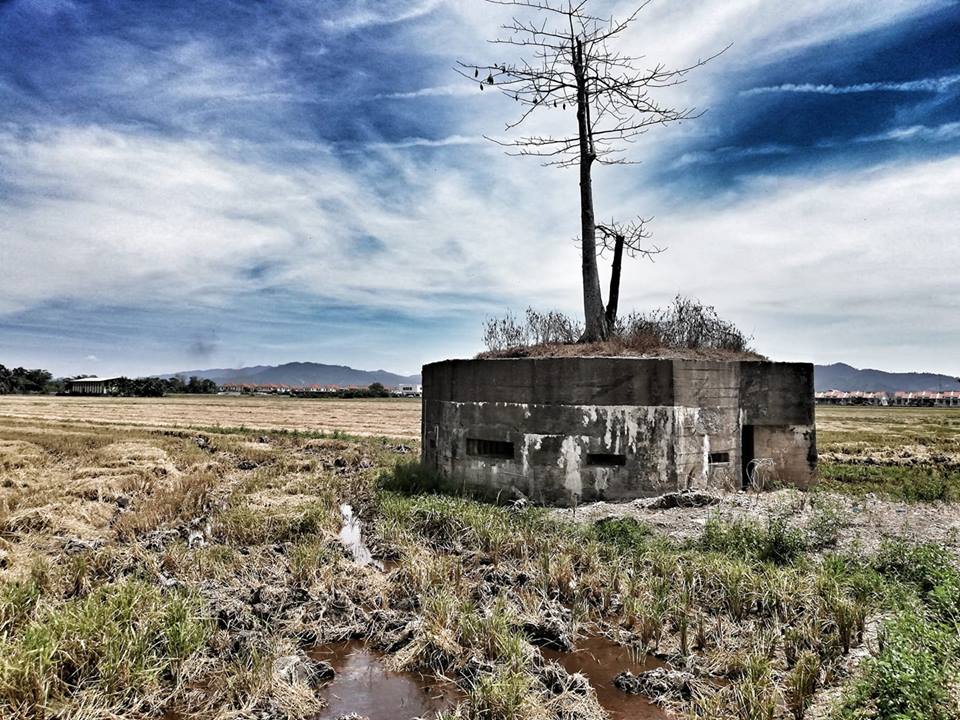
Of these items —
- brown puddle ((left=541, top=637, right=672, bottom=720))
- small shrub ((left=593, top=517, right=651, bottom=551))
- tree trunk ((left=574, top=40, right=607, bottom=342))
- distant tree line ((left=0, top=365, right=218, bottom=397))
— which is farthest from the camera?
distant tree line ((left=0, top=365, right=218, bottom=397))

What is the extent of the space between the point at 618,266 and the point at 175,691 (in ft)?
37.0

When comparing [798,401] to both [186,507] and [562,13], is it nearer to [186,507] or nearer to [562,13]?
[562,13]

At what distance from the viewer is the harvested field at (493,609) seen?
4844mm

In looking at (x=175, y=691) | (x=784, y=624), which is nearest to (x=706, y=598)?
(x=784, y=624)

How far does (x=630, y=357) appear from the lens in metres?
10.2

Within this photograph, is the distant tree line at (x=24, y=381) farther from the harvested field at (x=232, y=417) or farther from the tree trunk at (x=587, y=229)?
the tree trunk at (x=587, y=229)

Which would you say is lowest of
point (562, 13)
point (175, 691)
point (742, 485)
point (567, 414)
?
point (175, 691)

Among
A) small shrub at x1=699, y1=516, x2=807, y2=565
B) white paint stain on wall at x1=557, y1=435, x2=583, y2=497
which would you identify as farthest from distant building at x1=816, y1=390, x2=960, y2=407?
small shrub at x1=699, y1=516, x2=807, y2=565

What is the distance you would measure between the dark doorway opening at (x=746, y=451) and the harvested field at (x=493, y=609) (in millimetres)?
994

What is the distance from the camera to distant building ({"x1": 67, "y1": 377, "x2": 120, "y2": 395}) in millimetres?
87625

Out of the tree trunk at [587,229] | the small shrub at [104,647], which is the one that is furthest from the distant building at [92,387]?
the small shrub at [104,647]

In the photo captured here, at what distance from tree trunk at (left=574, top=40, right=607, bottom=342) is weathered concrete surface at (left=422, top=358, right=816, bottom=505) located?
8.71ft

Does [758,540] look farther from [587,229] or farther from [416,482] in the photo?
[587,229]

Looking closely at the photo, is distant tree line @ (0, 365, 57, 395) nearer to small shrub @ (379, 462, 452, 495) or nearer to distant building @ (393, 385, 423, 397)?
distant building @ (393, 385, 423, 397)
